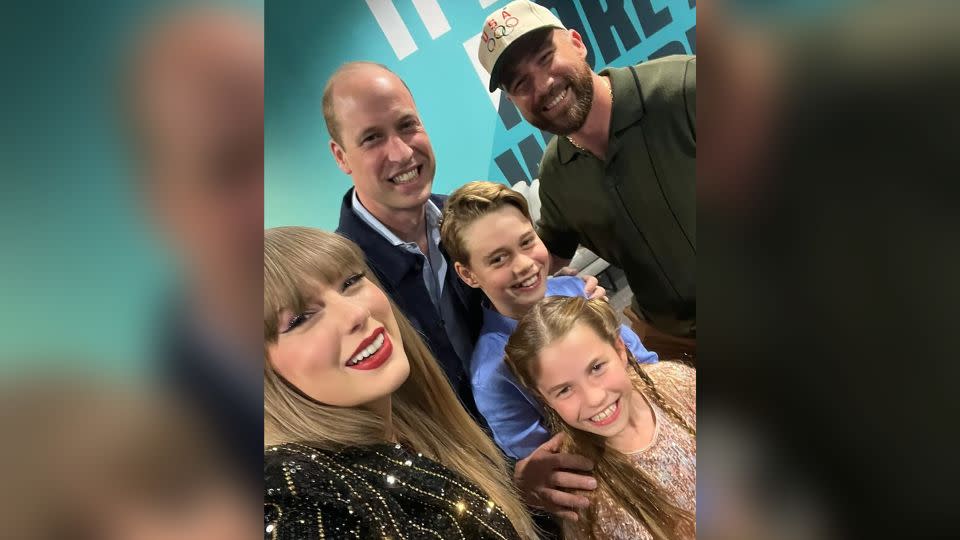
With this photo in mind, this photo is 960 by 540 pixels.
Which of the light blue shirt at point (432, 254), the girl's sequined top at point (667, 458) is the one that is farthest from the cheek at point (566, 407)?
the light blue shirt at point (432, 254)

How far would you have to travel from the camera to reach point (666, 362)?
92 cm

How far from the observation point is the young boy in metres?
0.84

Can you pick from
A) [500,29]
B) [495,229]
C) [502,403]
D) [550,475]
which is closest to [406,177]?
[495,229]

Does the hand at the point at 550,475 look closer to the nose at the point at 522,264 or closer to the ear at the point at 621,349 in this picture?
the ear at the point at 621,349

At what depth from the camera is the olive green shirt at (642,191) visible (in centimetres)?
85

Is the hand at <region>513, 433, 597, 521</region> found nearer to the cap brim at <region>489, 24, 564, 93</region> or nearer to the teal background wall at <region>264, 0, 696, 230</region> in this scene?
the teal background wall at <region>264, 0, 696, 230</region>

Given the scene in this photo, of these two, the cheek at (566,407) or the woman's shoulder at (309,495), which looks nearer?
the woman's shoulder at (309,495)

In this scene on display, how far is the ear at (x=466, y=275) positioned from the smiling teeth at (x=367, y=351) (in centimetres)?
13

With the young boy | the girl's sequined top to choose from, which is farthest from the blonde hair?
the girl's sequined top
